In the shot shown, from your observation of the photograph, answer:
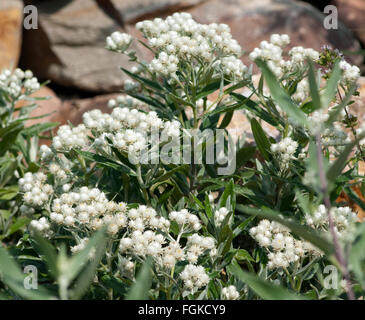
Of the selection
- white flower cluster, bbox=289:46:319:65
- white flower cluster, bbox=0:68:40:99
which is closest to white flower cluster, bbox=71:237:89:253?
white flower cluster, bbox=289:46:319:65

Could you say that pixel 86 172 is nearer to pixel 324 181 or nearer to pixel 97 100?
pixel 324 181

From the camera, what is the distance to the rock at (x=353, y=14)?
193 inches

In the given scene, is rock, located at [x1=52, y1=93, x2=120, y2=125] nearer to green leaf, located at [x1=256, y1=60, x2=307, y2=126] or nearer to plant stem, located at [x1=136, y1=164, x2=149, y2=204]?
plant stem, located at [x1=136, y1=164, x2=149, y2=204]

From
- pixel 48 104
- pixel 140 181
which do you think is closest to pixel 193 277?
pixel 140 181

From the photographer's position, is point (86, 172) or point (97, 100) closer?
point (86, 172)

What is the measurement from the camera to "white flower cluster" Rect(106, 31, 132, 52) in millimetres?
2008

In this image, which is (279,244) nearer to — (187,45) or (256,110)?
(256,110)

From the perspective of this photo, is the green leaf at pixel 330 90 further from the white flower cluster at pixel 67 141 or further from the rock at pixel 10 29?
the rock at pixel 10 29

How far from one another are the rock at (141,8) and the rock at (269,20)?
0.23 metres

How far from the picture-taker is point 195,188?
1.99 metres

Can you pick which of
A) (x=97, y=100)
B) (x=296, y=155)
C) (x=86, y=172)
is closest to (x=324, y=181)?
(x=296, y=155)
